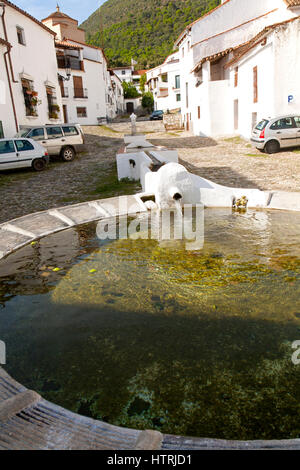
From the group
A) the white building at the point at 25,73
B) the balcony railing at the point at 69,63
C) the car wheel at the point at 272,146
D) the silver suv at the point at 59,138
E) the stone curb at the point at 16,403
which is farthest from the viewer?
the balcony railing at the point at 69,63

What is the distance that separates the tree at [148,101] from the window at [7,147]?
5525cm

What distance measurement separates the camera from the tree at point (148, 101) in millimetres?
65250

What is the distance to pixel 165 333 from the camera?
362 centimetres

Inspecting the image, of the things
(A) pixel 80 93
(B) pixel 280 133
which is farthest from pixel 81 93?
(B) pixel 280 133

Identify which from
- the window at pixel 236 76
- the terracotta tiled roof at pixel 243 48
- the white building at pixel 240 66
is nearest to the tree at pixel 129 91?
the white building at pixel 240 66

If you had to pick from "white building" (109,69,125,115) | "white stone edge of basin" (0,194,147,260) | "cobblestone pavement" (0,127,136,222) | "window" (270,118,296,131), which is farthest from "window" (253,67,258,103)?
"white building" (109,69,125,115)

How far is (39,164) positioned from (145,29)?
10463 centimetres

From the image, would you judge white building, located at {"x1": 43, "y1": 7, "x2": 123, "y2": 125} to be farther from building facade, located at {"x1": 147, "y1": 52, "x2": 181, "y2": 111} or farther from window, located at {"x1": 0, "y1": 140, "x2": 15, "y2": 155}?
window, located at {"x1": 0, "y1": 140, "x2": 15, "y2": 155}

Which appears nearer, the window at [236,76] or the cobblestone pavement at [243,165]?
the cobblestone pavement at [243,165]

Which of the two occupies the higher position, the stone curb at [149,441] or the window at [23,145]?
the window at [23,145]

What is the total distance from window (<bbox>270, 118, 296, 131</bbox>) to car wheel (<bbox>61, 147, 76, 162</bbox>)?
991 centimetres

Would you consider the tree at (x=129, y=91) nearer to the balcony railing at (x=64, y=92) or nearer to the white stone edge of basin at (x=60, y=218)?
the balcony railing at (x=64, y=92)

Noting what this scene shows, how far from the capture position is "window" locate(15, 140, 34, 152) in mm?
14703

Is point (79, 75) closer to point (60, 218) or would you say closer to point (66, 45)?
point (66, 45)
